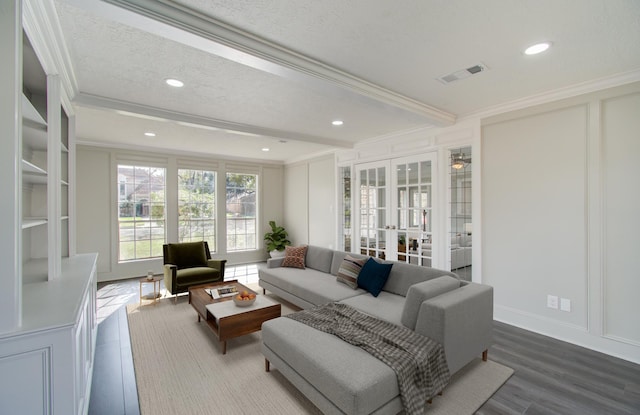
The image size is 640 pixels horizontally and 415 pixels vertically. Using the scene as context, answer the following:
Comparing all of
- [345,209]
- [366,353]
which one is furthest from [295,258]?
[366,353]

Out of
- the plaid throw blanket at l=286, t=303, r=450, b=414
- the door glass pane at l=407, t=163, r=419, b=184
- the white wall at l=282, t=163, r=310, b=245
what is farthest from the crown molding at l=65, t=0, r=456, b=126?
the white wall at l=282, t=163, r=310, b=245

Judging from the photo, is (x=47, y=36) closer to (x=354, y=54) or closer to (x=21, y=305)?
(x=21, y=305)

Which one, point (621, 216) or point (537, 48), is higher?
point (537, 48)

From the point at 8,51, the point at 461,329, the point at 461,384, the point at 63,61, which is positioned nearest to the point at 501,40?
the point at 461,329

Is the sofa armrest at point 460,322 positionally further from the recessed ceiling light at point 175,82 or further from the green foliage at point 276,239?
the green foliage at point 276,239

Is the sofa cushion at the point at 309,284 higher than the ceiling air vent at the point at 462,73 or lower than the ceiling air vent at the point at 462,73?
lower

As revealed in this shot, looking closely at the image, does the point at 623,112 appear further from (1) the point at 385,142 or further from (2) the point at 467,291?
(1) the point at 385,142

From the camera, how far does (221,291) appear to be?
362cm

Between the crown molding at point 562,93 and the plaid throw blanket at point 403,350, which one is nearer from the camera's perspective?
the plaid throw blanket at point 403,350

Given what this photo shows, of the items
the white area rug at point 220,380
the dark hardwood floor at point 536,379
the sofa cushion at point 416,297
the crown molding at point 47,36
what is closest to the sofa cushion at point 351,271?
the sofa cushion at point 416,297

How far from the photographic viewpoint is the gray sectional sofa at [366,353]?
5.75 feet

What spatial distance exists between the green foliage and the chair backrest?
2.41 metres

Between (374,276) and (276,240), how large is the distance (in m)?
4.33

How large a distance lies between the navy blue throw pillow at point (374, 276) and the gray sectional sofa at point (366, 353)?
8cm
